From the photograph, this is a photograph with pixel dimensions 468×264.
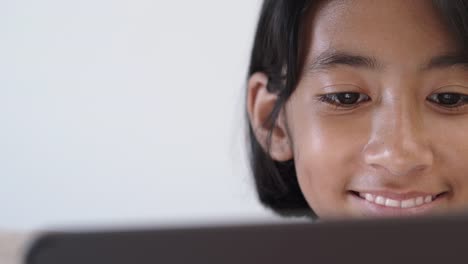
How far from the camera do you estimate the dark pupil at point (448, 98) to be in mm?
782

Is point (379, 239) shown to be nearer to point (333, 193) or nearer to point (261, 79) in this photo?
point (333, 193)

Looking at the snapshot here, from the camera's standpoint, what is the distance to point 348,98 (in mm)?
829

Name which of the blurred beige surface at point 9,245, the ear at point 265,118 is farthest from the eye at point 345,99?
the blurred beige surface at point 9,245

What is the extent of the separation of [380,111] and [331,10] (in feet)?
0.56

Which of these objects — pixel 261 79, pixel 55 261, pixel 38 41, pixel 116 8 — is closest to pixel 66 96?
pixel 38 41

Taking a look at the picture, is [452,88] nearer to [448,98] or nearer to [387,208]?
[448,98]

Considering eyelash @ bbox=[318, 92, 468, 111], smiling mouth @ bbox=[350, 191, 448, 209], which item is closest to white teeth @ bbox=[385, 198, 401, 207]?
smiling mouth @ bbox=[350, 191, 448, 209]

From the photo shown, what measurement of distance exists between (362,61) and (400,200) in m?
0.20

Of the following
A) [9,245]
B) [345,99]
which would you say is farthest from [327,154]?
[9,245]

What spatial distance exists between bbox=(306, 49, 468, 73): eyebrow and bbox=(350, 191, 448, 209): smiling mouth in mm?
174

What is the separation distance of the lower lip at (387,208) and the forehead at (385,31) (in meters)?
0.19

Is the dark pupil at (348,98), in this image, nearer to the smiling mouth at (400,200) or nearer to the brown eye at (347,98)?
the brown eye at (347,98)

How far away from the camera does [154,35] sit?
1718 millimetres

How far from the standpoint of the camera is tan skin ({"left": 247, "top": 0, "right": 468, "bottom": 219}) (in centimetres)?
76
